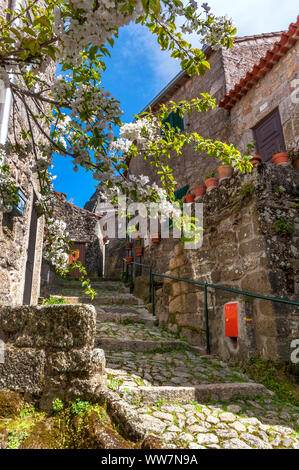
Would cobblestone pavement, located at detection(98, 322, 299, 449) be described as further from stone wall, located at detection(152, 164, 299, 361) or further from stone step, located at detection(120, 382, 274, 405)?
stone wall, located at detection(152, 164, 299, 361)

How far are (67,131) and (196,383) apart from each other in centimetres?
302

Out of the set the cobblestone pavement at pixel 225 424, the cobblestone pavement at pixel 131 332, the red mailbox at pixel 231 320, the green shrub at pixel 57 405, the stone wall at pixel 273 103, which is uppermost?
the stone wall at pixel 273 103

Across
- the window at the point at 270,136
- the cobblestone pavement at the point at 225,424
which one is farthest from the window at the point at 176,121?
the cobblestone pavement at the point at 225,424

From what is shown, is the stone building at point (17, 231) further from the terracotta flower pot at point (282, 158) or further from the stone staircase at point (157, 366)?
the terracotta flower pot at point (282, 158)

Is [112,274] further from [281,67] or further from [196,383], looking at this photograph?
[196,383]

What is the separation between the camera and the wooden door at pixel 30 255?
197 inches

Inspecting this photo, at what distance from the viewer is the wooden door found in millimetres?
4999

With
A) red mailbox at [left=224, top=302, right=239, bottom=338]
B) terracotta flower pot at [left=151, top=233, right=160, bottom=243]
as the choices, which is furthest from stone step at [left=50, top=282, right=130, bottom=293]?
red mailbox at [left=224, top=302, right=239, bottom=338]

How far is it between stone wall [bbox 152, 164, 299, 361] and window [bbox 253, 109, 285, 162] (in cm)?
262

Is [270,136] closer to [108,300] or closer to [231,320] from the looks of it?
[231,320]

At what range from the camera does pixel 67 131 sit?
10.9ft

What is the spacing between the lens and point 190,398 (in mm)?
2986

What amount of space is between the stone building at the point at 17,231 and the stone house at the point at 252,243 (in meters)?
2.59
